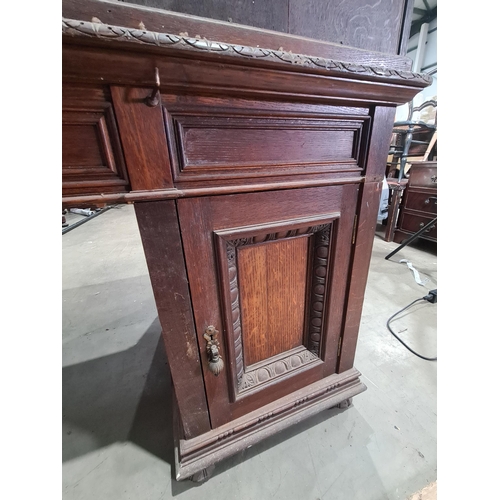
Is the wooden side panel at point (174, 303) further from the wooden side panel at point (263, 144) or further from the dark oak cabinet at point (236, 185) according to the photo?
the wooden side panel at point (263, 144)

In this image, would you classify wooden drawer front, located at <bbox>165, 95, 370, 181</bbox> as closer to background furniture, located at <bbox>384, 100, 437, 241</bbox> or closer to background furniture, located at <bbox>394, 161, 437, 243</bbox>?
background furniture, located at <bbox>394, 161, 437, 243</bbox>

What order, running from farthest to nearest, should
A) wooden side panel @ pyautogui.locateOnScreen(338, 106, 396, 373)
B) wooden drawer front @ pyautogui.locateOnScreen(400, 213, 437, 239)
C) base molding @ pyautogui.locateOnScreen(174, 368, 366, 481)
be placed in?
wooden drawer front @ pyautogui.locateOnScreen(400, 213, 437, 239) < base molding @ pyautogui.locateOnScreen(174, 368, 366, 481) < wooden side panel @ pyautogui.locateOnScreen(338, 106, 396, 373)

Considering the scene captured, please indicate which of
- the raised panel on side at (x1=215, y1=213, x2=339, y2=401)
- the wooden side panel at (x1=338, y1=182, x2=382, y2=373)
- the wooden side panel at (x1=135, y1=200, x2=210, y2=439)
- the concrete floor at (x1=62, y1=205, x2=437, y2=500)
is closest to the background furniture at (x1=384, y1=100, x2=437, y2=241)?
the concrete floor at (x1=62, y1=205, x2=437, y2=500)

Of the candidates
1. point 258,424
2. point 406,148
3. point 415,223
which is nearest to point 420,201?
point 415,223

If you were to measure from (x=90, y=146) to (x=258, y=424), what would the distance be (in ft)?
2.72

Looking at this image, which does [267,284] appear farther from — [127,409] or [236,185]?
[127,409]

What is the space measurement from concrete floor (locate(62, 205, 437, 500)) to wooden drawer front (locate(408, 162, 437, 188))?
1041 mm

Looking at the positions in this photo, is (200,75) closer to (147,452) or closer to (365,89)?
(365,89)

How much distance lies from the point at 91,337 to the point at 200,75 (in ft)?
4.73

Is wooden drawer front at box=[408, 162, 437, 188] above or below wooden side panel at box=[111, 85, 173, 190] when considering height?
below

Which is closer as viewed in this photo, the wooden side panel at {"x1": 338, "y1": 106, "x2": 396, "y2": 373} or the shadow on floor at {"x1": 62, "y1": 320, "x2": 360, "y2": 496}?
the wooden side panel at {"x1": 338, "y1": 106, "x2": 396, "y2": 373}

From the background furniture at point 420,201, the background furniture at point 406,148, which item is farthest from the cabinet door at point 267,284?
the background furniture at point 406,148

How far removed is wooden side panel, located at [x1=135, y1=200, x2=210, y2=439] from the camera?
16.9 inches

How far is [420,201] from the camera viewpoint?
1998 millimetres
